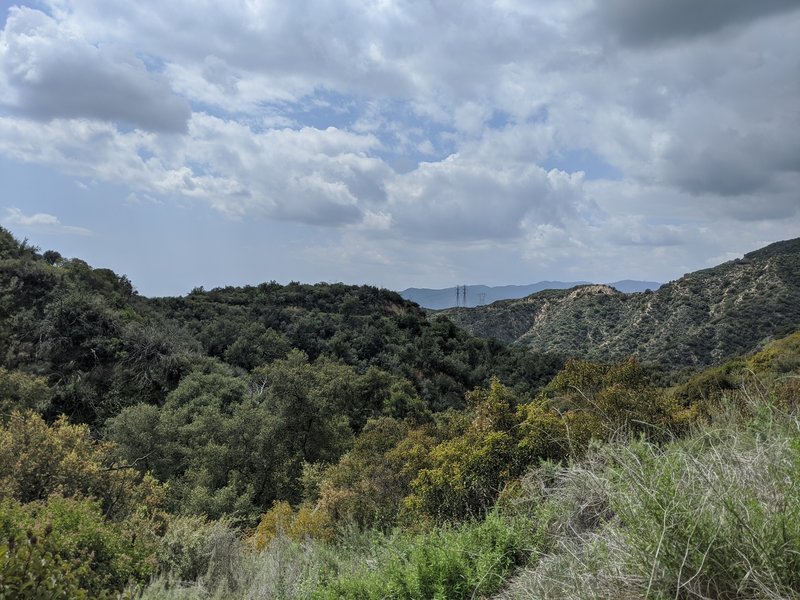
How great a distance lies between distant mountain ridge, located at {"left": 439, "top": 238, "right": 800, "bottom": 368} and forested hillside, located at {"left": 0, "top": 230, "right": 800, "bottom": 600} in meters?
24.4

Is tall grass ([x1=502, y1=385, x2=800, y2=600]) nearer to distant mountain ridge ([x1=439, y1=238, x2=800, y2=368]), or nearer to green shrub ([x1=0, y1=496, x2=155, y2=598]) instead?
green shrub ([x1=0, y1=496, x2=155, y2=598])

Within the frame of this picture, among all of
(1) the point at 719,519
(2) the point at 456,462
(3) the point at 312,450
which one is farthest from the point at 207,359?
(1) the point at 719,519

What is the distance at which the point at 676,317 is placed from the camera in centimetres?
5616

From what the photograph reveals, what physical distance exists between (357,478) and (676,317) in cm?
5388

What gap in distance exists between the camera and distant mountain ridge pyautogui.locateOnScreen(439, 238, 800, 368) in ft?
154

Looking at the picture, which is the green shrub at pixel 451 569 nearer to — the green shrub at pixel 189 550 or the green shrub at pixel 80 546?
the green shrub at pixel 80 546

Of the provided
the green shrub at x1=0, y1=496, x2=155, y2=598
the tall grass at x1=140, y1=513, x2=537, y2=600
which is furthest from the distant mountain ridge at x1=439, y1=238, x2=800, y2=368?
the green shrub at x1=0, y1=496, x2=155, y2=598

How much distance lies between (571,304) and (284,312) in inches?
1931

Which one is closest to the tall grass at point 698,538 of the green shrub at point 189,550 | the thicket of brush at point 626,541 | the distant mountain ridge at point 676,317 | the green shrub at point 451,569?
the thicket of brush at point 626,541

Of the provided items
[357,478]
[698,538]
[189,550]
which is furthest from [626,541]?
[357,478]

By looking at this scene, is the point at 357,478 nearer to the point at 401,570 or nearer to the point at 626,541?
the point at 401,570

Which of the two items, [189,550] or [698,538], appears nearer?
[698,538]

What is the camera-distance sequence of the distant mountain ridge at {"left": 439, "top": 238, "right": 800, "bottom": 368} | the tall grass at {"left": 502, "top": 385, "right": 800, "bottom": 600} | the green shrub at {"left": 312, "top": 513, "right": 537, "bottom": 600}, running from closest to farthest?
the tall grass at {"left": 502, "top": 385, "right": 800, "bottom": 600} < the green shrub at {"left": 312, "top": 513, "right": 537, "bottom": 600} < the distant mountain ridge at {"left": 439, "top": 238, "right": 800, "bottom": 368}

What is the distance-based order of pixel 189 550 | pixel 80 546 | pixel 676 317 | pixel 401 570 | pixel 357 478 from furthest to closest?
pixel 676 317
pixel 357 478
pixel 189 550
pixel 80 546
pixel 401 570
